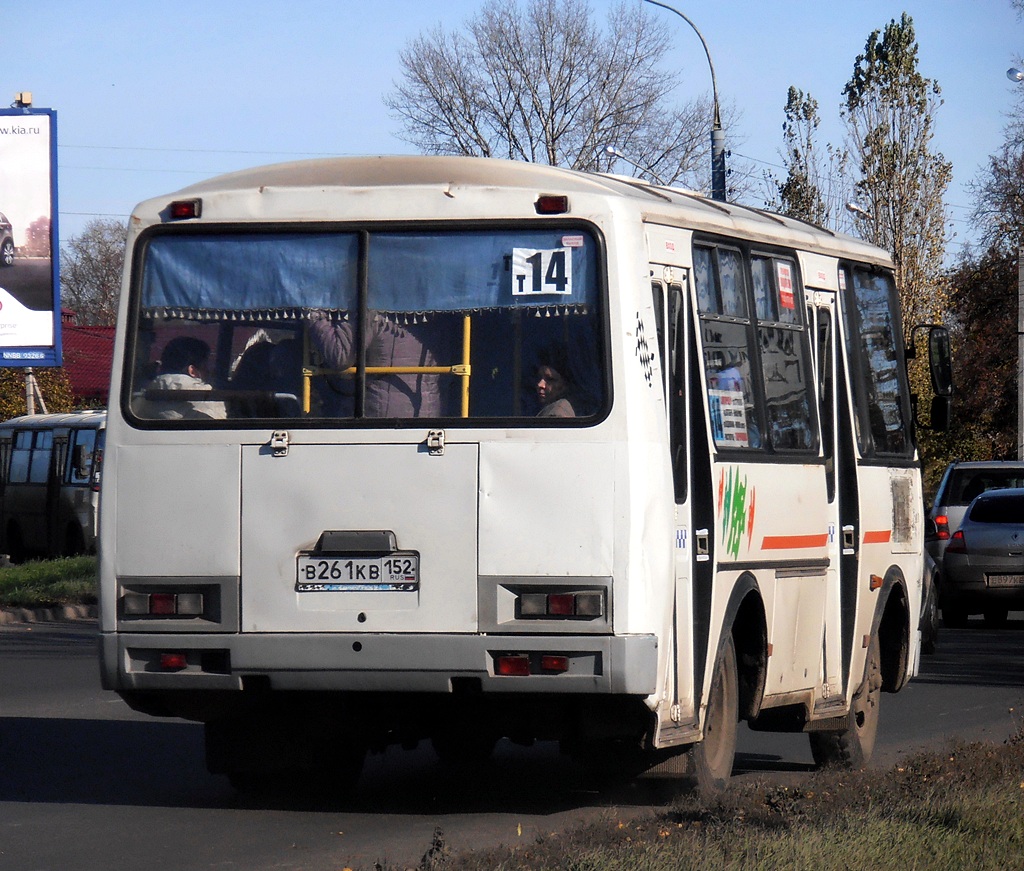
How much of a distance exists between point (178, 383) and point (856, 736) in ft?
14.6

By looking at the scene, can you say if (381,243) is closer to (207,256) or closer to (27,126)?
(207,256)

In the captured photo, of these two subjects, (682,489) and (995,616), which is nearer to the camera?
(682,489)

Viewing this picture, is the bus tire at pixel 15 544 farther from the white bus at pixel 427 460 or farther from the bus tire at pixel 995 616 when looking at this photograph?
the white bus at pixel 427 460

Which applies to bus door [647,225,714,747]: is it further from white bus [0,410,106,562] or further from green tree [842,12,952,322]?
green tree [842,12,952,322]

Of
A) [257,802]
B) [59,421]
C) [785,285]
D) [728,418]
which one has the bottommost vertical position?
[257,802]

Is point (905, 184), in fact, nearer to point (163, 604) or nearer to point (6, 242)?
point (6, 242)

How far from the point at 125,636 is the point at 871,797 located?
10.5ft

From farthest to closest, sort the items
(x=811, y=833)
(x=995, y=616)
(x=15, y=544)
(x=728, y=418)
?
(x=15, y=544) < (x=995, y=616) < (x=728, y=418) < (x=811, y=833)

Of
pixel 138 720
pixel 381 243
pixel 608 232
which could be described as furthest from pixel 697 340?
pixel 138 720

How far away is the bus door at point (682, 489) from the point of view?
8055 millimetres

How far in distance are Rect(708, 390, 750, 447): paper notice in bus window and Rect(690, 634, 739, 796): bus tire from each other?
896 mm

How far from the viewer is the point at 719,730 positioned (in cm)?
884

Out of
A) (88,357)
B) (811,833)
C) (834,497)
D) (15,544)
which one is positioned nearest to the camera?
(811,833)

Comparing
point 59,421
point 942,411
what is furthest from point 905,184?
point 942,411
